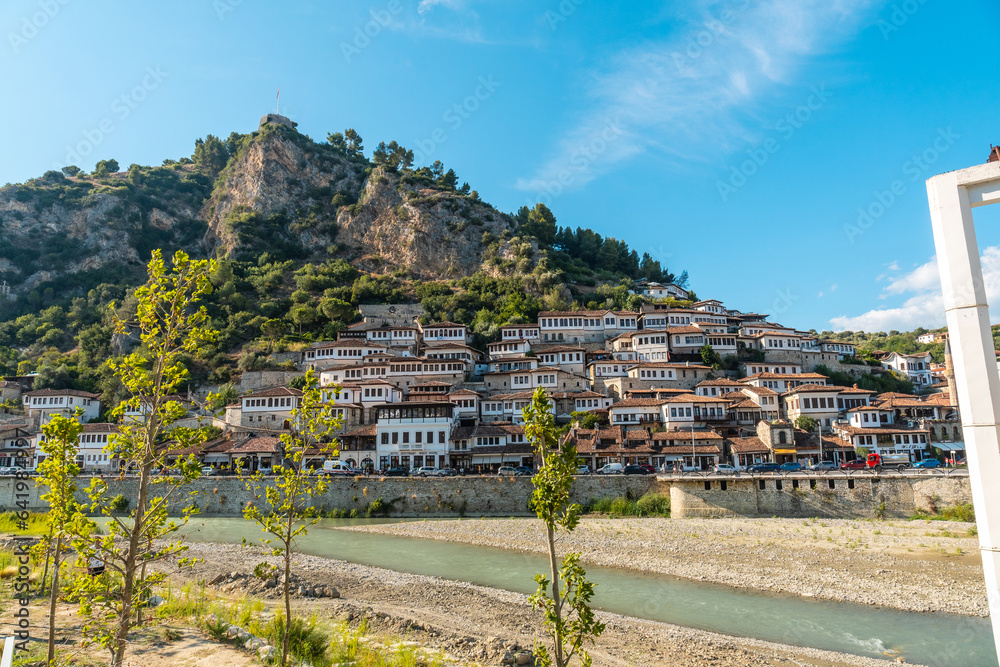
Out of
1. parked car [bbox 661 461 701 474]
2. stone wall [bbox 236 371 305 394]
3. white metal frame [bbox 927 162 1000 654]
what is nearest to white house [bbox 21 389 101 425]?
stone wall [bbox 236 371 305 394]

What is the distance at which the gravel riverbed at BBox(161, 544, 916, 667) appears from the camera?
14062 mm

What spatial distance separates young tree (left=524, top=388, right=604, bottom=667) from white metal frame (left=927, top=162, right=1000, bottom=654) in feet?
15.7

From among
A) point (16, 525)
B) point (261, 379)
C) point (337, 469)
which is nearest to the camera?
point (16, 525)

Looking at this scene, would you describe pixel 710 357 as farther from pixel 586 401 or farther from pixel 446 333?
pixel 446 333

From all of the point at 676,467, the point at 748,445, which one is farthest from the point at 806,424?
the point at 676,467

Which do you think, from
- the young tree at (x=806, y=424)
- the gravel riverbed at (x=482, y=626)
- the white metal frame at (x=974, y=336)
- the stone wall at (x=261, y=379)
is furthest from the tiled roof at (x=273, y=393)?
the white metal frame at (x=974, y=336)

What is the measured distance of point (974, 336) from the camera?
4691 millimetres

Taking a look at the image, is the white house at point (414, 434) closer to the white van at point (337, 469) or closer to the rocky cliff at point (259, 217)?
the white van at point (337, 469)

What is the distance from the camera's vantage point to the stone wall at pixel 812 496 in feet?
111

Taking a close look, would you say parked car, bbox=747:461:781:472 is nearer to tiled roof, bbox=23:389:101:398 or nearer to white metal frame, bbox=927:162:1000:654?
white metal frame, bbox=927:162:1000:654

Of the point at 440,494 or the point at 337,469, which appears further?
the point at 337,469

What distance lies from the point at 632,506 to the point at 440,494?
1307 centimetres

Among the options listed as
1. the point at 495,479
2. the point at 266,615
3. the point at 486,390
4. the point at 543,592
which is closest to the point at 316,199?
the point at 486,390

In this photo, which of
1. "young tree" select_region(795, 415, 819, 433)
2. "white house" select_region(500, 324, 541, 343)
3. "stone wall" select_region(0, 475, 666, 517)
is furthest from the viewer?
"white house" select_region(500, 324, 541, 343)
